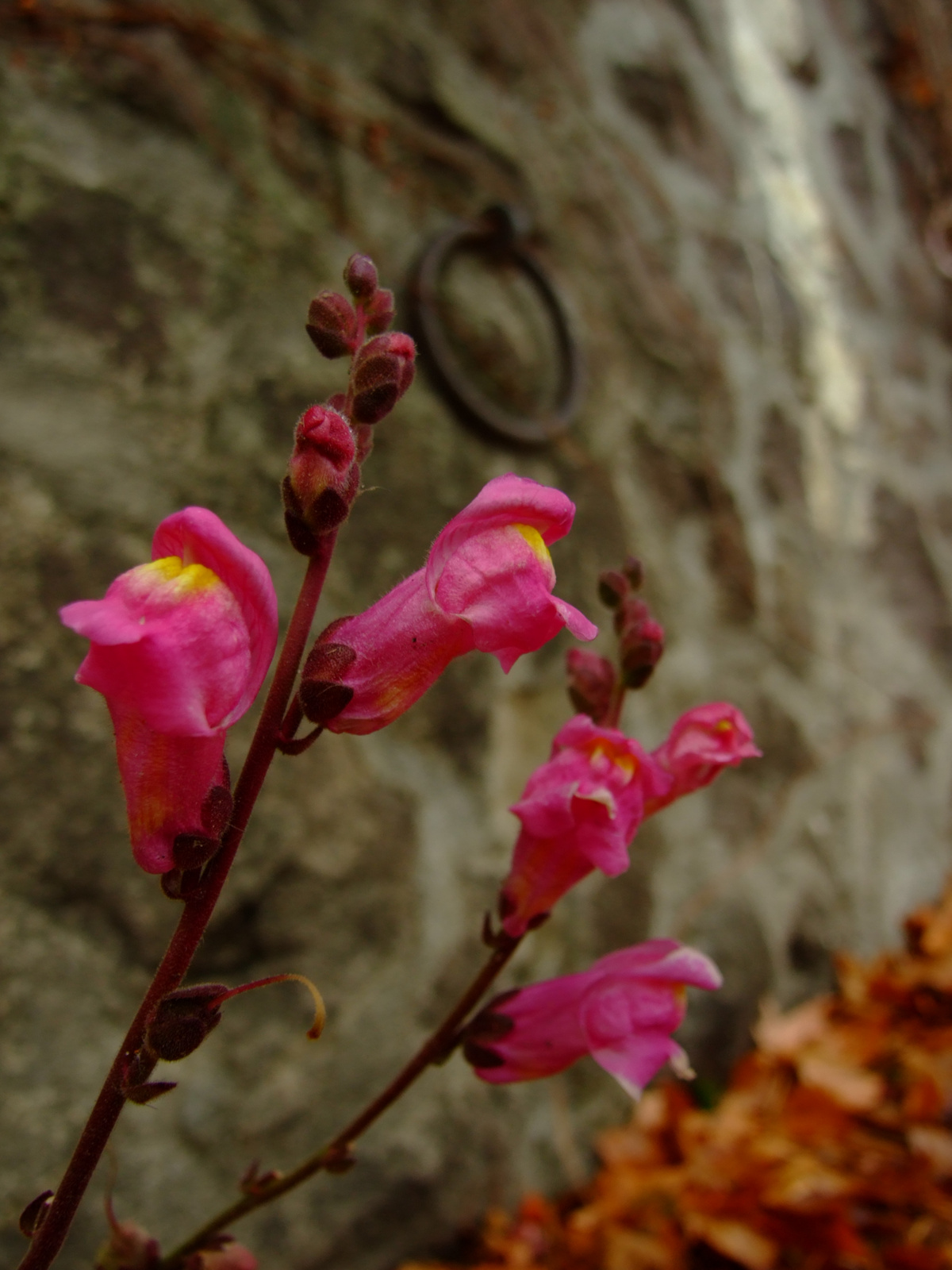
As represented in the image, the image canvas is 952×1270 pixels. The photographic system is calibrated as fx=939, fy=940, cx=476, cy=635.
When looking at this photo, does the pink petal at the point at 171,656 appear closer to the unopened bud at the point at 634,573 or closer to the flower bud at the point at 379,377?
the flower bud at the point at 379,377

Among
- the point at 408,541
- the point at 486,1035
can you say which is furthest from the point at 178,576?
the point at 408,541

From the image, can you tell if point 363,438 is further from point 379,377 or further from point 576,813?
point 576,813

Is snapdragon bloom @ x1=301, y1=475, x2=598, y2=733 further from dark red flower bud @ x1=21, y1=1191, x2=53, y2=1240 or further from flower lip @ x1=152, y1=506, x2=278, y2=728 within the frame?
dark red flower bud @ x1=21, y1=1191, x2=53, y2=1240

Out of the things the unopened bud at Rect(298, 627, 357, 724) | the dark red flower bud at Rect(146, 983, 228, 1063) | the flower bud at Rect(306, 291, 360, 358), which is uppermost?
the flower bud at Rect(306, 291, 360, 358)

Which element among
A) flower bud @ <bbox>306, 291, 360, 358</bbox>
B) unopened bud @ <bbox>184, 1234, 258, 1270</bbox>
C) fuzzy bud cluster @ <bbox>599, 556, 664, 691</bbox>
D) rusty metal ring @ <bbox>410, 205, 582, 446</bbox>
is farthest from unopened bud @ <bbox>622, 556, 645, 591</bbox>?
rusty metal ring @ <bbox>410, 205, 582, 446</bbox>

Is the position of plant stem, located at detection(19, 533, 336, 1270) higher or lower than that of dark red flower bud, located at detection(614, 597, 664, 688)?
lower

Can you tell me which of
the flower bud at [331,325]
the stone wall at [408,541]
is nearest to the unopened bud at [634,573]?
the flower bud at [331,325]
